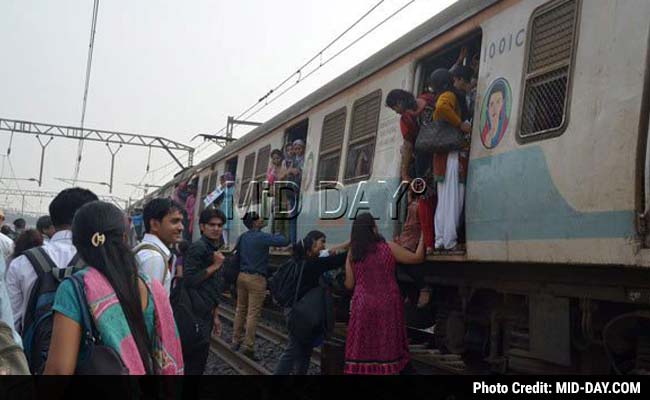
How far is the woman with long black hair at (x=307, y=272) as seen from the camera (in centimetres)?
555

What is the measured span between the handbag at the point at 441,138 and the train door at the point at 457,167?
0.09m

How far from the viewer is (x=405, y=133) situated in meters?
6.33

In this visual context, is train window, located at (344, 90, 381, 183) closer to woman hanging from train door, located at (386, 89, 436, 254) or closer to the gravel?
woman hanging from train door, located at (386, 89, 436, 254)

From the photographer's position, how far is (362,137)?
7.82m

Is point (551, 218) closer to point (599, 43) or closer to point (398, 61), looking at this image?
point (599, 43)

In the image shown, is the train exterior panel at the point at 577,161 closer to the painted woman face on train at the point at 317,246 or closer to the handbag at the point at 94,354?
the painted woman face on train at the point at 317,246

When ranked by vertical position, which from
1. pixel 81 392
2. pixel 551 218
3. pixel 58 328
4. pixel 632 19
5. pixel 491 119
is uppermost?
pixel 632 19

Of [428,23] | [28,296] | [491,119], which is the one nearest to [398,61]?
[428,23]

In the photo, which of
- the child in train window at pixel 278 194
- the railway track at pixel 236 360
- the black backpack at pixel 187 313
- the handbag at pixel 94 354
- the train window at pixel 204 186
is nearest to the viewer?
the handbag at pixel 94 354

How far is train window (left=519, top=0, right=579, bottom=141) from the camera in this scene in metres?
4.71

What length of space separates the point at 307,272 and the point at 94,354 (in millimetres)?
3247

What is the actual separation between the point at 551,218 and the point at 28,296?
323 cm

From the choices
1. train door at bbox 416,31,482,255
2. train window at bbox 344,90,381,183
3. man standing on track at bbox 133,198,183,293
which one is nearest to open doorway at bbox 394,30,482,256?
train door at bbox 416,31,482,255

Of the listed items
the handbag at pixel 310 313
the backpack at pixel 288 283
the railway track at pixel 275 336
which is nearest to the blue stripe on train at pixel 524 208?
the handbag at pixel 310 313
